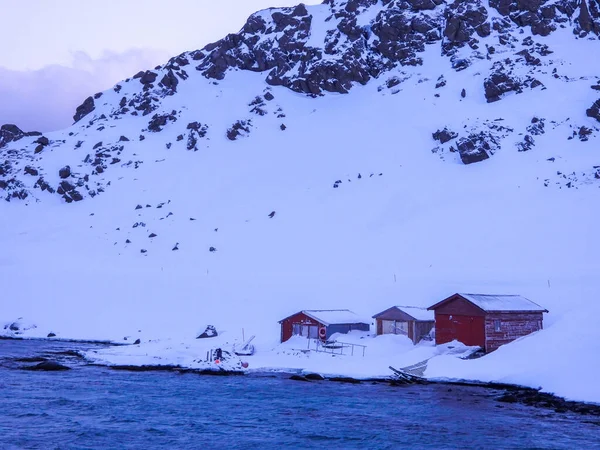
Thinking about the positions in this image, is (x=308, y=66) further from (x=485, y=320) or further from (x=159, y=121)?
(x=485, y=320)

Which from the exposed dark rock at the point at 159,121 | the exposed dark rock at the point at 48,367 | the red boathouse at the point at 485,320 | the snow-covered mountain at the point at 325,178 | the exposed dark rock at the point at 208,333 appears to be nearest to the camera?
the exposed dark rock at the point at 48,367

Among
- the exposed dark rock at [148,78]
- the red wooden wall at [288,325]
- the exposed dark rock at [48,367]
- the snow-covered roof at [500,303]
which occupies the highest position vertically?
the exposed dark rock at [148,78]

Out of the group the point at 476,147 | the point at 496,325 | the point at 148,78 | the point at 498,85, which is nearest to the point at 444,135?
the point at 476,147

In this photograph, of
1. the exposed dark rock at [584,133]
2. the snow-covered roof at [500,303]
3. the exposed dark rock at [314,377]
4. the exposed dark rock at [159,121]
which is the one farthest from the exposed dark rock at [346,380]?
the exposed dark rock at [159,121]

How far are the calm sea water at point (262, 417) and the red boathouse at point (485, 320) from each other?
7297 mm

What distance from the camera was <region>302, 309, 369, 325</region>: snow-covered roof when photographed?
49.4 metres

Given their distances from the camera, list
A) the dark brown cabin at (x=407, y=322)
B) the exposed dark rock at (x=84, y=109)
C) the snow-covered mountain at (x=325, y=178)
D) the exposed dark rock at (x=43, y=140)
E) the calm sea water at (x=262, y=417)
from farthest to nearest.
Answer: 1. the exposed dark rock at (x=84, y=109)
2. the exposed dark rock at (x=43, y=140)
3. the snow-covered mountain at (x=325, y=178)
4. the dark brown cabin at (x=407, y=322)
5. the calm sea water at (x=262, y=417)

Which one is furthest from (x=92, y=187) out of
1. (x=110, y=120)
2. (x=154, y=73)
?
(x=154, y=73)

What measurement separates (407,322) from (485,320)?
7.69 m

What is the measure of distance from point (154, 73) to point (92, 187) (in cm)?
4985

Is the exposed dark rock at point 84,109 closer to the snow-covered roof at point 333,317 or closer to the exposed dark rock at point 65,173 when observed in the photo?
the exposed dark rock at point 65,173

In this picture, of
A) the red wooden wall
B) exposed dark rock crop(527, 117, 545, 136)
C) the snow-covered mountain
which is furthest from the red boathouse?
exposed dark rock crop(527, 117, 545, 136)

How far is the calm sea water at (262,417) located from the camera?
23.0m

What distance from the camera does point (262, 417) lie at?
27250 mm
